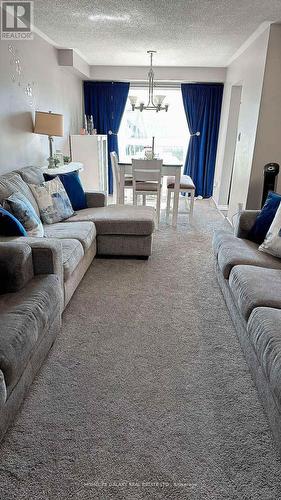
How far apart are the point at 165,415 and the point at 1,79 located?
3234mm

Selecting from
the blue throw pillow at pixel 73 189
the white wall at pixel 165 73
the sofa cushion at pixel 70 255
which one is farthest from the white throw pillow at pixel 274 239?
the white wall at pixel 165 73

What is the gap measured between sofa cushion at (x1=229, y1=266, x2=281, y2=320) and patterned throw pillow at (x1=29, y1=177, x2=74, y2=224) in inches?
73.8

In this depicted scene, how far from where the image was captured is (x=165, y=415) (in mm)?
1665

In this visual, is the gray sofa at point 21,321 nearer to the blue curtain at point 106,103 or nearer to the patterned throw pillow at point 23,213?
the patterned throw pillow at point 23,213

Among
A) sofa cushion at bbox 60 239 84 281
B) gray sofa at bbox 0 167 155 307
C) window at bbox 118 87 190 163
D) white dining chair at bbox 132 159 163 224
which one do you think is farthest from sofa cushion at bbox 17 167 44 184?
window at bbox 118 87 190 163

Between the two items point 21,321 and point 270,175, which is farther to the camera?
point 270,175

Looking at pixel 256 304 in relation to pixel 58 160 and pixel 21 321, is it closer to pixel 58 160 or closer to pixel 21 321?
pixel 21 321

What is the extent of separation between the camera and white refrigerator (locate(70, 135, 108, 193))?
5.70m

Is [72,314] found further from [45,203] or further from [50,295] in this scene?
[45,203]

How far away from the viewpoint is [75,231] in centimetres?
302

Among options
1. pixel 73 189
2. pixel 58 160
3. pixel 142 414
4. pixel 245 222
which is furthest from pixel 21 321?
pixel 58 160

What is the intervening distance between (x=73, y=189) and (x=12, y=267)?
6.74 feet

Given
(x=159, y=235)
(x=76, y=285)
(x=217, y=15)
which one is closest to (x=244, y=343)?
(x=76, y=285)

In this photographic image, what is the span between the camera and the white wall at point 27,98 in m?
3.34
